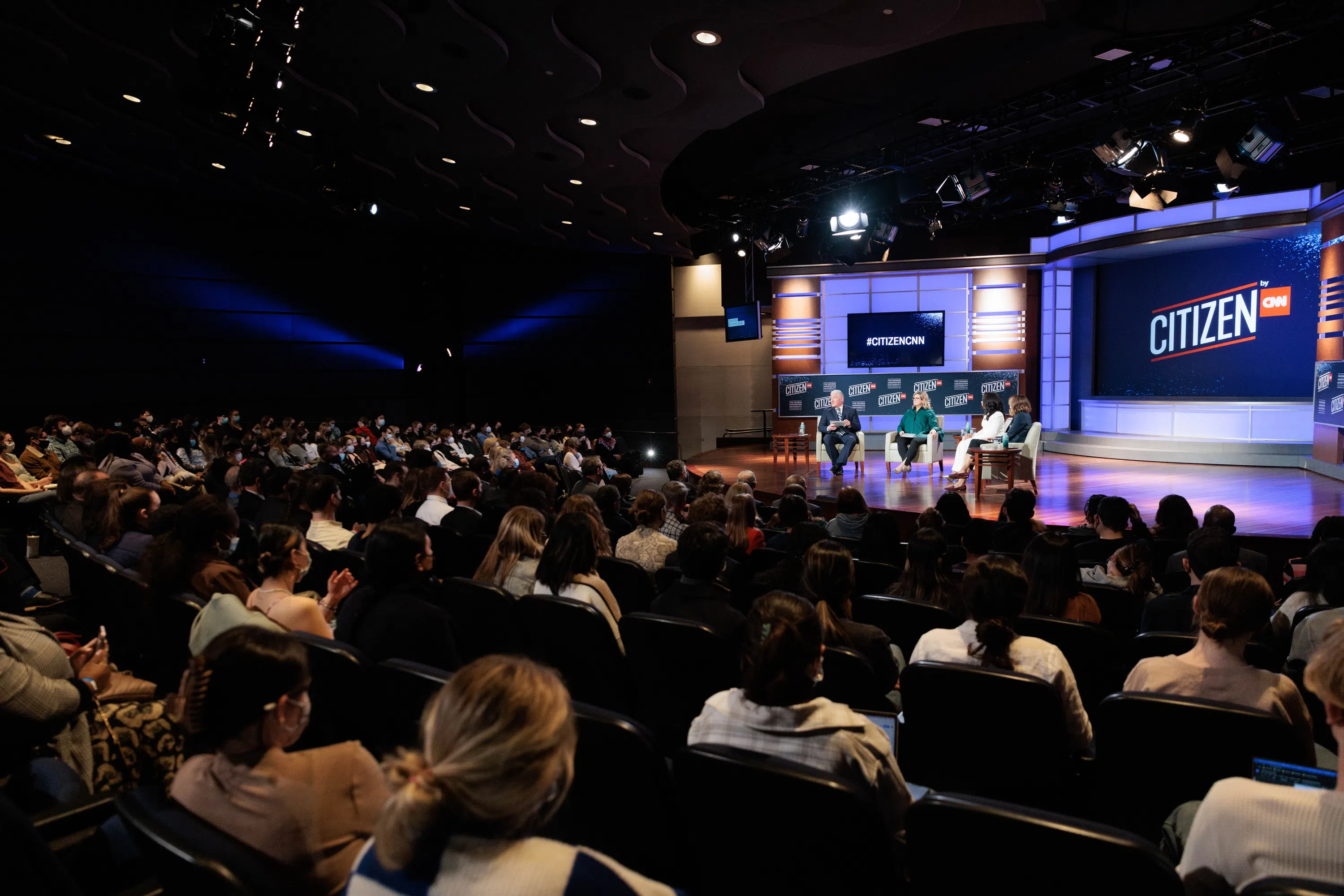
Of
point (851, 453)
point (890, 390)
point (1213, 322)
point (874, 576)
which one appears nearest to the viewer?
point (874, 576)

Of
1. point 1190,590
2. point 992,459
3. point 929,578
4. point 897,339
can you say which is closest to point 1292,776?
point 929,578

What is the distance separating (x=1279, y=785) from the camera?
122cm

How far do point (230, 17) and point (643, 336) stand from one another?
12313mm

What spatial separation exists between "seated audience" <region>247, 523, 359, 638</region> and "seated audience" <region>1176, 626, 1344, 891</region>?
2325 mm

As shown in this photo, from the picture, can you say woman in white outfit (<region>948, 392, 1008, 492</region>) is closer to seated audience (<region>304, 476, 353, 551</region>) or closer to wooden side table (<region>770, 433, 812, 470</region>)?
wooden side table (<region>770, 433, 812, 470</region>)

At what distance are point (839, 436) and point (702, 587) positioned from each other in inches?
324

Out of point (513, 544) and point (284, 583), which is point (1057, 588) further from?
point (284, 583)

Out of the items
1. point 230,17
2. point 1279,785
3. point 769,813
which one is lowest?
point 769,813

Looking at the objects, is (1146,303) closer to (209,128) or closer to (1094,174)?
(1094,174)

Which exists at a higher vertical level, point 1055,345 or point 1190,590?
point 1055,345

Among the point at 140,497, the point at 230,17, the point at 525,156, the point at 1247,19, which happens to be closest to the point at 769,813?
the point at 140,497

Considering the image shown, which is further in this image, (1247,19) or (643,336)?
(643,336)

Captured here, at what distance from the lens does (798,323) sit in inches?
621

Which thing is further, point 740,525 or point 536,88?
point 536,88
